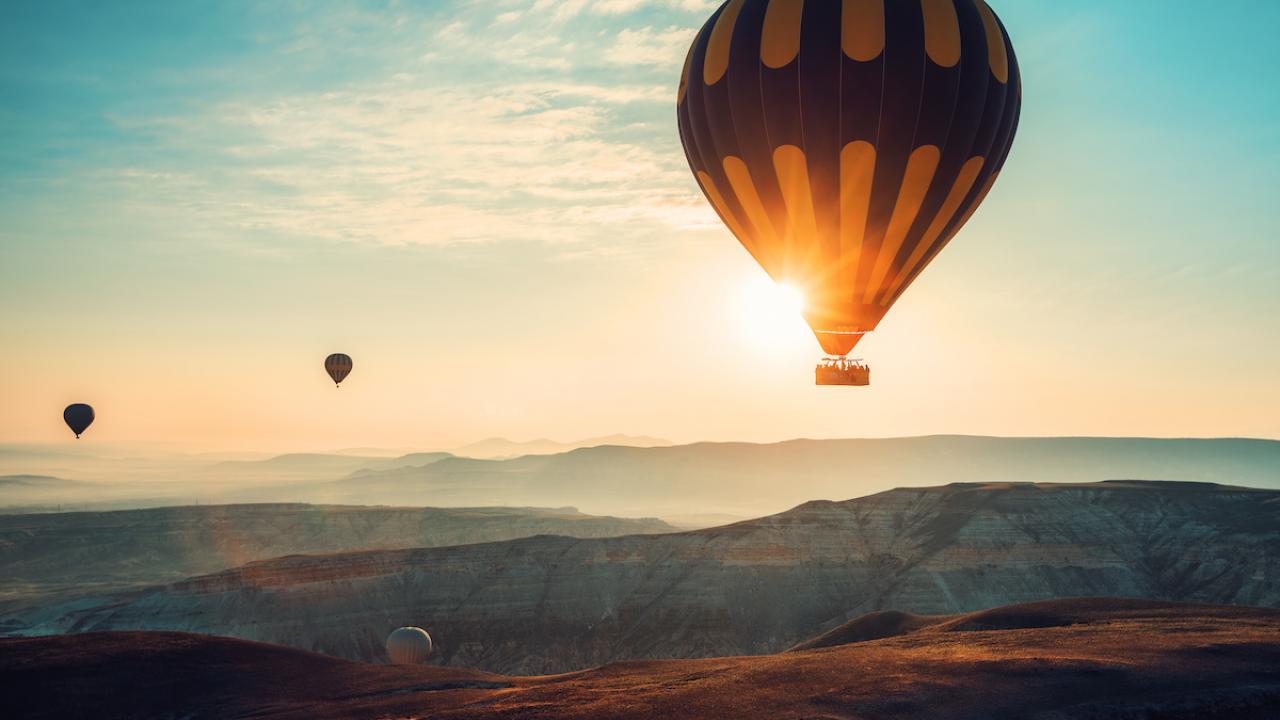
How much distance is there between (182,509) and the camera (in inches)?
6624

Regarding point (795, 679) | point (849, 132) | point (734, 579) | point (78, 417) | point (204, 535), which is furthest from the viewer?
point (204, 535)

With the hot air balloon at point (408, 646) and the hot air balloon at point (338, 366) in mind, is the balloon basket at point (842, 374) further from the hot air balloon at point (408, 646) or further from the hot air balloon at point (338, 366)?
the hot air balloon at point (338, 366)

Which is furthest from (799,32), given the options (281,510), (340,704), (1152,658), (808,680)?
(281,510)

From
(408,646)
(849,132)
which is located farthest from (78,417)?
(849,132)

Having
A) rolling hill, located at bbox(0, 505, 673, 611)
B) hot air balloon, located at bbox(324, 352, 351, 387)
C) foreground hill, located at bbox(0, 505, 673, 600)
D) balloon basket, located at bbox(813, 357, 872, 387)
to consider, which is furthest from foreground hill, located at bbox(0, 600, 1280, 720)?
rolling hill, located at bbox(0, 505, 673, 611)

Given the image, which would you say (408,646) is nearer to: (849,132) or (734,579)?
(734,579)

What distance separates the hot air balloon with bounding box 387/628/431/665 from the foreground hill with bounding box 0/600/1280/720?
1313 centimetres

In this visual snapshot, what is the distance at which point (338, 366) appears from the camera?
90188mm

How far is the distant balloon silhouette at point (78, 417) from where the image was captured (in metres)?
87.6

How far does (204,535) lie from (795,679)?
14480 cm

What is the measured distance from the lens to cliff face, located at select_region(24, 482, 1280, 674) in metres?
91.1

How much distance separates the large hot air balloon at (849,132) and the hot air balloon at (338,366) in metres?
59.2

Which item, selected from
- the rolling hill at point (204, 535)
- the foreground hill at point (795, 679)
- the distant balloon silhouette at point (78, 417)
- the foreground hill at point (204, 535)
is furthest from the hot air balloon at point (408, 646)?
the rolling hill at point (204, 535)

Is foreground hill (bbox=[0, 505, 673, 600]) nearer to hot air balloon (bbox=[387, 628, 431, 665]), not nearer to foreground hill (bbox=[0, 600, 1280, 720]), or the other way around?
hot air balloon (bbox=[387, 628, 431, 665])
